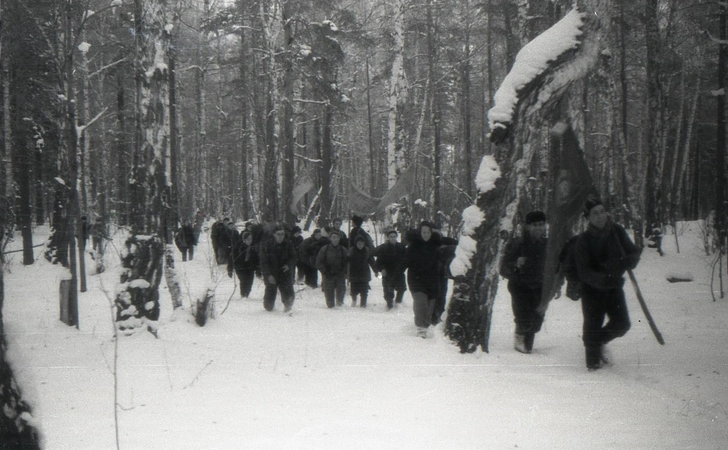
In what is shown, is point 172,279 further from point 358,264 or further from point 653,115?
point 653,115

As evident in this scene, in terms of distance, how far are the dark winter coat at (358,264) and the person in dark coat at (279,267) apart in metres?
1.44

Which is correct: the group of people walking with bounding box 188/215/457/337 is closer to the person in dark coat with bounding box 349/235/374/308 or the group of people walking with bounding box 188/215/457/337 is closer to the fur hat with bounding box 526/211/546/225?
the person in dark coat with bounding box 349/235/374/308

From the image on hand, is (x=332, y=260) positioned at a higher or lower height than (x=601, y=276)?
lower

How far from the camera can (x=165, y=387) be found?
606 cm

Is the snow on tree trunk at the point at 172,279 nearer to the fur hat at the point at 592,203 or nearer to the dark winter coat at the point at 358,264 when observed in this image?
the dark winter coat at the point at 358,264

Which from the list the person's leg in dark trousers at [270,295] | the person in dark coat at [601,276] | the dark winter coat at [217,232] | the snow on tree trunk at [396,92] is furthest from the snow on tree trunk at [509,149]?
the dark winter coat at [217,232]

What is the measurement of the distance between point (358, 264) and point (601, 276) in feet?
22.1

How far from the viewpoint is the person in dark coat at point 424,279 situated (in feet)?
30.0

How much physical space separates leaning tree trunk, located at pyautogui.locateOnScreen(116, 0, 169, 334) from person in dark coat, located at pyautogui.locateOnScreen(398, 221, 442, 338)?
3.45 m

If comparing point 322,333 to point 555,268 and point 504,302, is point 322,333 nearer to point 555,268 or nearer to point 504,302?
point 555,268

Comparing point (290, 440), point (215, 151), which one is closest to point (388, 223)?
point (290, 440)

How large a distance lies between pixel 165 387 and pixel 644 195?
1697cm

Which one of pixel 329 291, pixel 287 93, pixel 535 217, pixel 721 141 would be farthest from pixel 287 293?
pixel 287 93

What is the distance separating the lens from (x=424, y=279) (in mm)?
9133
